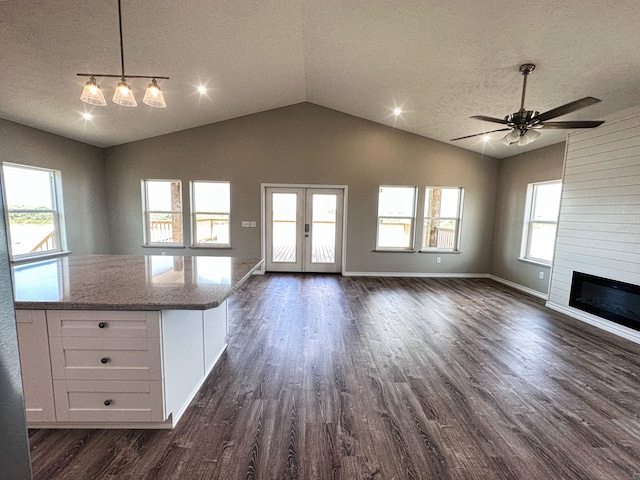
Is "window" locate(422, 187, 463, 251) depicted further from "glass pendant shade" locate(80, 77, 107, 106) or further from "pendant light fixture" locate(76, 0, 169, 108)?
"glass pendant shade" locate(80, 77, 107, 106)

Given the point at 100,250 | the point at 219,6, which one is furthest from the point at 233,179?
the point at 219,6

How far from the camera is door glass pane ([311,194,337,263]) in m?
6.11

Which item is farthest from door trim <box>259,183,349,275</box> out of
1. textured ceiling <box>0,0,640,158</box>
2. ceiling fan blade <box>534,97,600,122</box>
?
ceiling fan blade <box>534,97,600,122</box>

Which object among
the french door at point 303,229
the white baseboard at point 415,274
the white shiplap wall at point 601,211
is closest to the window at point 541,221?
the white shiplap wall at point 601,211

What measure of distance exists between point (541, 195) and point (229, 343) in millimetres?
5434

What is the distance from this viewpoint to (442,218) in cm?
616

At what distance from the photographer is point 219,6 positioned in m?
2.93

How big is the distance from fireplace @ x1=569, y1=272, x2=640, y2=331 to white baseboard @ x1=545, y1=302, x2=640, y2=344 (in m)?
0.05

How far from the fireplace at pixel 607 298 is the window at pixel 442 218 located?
232 centimetres

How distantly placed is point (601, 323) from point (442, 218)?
2.99 meters

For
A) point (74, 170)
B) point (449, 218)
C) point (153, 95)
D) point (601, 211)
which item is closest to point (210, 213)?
point (74, 170)

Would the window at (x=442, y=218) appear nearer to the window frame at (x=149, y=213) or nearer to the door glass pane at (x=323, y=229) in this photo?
the door glass pane at (x=323, y=229)

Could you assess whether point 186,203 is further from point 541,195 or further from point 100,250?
point 541,195

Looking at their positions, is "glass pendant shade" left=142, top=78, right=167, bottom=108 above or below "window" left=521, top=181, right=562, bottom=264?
above
